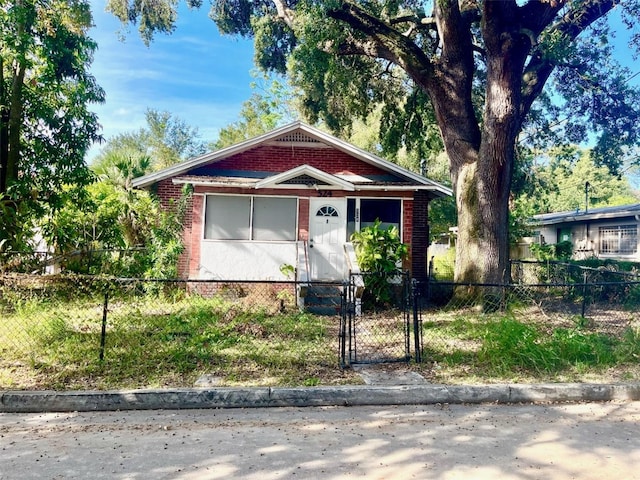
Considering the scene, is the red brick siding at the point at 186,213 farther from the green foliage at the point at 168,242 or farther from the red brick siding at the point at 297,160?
the red brick siding at the point at 297,160

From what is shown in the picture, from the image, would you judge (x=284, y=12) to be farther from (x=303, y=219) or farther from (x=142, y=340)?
(x=142, y=340)

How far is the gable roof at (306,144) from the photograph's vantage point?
39.6 feet

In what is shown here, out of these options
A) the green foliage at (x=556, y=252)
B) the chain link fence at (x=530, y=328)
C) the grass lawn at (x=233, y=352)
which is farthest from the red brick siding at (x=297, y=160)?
the green foliage at (x=556, y=252)

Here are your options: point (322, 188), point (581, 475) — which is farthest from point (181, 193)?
point (581, 475)

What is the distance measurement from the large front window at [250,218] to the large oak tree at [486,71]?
13.3 ft

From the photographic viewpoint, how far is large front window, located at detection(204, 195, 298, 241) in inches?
469

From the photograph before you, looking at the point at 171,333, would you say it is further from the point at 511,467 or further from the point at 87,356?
the point at 511,467

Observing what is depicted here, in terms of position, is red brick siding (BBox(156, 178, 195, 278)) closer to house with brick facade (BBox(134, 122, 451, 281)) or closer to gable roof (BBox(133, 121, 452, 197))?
house with brick facade (BBox(134, 122, 451, 281))

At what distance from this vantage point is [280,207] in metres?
12.1

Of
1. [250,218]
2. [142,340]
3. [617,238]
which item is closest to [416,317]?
[142,340]

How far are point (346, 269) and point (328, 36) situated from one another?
6123 mm

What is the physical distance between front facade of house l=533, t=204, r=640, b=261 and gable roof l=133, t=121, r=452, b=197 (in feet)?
33.9

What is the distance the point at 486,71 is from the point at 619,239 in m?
12.1

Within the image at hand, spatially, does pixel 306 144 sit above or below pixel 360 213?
above
